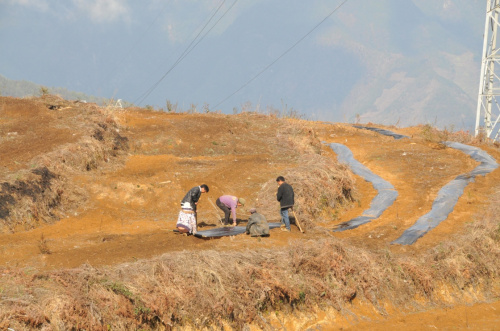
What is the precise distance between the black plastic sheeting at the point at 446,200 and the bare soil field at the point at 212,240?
26 cm

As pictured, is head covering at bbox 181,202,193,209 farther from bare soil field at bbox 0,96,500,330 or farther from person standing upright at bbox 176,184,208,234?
bare soil field at bbox 0,96,500,330

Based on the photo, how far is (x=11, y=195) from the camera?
1441cm

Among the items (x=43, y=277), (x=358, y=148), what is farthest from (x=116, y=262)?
(x=358, y=148)

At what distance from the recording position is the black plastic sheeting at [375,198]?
1595cm

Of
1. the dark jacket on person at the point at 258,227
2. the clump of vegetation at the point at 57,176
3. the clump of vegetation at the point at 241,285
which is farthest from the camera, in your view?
the clump of vegetation at the point at 57,176

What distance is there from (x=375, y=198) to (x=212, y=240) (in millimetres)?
7340

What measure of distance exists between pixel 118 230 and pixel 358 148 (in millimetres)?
14868

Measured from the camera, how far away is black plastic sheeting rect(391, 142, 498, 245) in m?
14.5

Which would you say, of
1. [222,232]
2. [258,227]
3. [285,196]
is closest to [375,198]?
[285,196]

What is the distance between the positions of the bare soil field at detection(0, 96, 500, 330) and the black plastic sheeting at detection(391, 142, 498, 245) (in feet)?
0.84

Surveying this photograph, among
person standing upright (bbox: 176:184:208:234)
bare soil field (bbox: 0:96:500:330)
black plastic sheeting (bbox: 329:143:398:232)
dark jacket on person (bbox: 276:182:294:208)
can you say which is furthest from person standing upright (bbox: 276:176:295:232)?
person standing upright (bbox: 176:184:208:234)

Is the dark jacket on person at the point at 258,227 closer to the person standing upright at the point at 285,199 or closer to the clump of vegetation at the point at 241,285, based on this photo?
the person standing upright at the point at 285,199

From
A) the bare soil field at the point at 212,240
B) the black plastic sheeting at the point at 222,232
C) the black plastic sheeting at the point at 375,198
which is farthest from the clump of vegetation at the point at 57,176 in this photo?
the black plastic sheeting at the point at 375,198

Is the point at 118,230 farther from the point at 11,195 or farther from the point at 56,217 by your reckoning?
the point at 11,195
